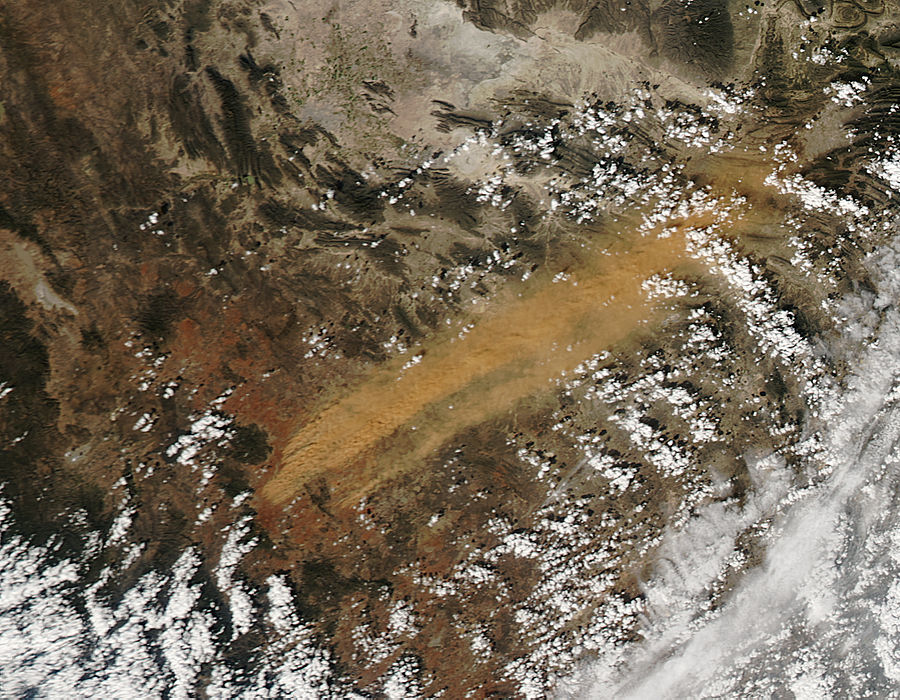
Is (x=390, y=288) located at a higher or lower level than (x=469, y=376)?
higher

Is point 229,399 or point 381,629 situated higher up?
point 229,399

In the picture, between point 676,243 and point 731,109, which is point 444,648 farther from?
point 731,109

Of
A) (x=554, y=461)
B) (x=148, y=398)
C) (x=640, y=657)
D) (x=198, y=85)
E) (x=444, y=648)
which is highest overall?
(x=198, y=85)

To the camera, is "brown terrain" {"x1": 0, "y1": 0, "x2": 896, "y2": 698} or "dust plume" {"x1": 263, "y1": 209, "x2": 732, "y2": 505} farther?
"dust plume" {"x1": 263, "y1": 209, "x2": 732, "y2": 505}

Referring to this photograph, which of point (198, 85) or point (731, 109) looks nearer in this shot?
point (198, 85)

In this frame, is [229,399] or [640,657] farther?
[640,657]

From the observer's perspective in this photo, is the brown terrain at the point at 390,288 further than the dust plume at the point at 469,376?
No

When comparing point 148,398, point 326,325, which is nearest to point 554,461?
point 326,325

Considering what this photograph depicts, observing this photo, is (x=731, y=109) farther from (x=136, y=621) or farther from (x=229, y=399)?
(x=136, y=621)

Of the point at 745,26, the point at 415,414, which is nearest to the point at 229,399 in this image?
the point at 415,414
